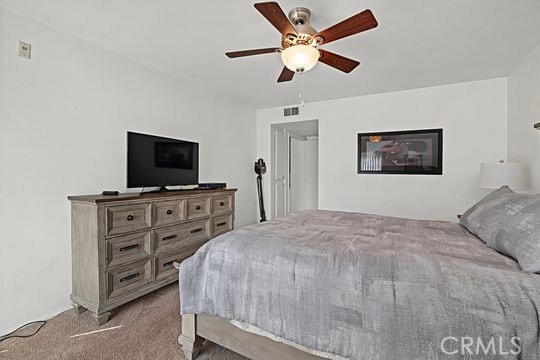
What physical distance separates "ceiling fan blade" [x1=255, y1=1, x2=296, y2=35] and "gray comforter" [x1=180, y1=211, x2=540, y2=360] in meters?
1.36

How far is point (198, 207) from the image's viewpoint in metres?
2.87

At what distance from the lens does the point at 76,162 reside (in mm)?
2309

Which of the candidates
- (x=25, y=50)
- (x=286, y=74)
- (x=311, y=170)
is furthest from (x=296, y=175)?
(x=25, y=50)

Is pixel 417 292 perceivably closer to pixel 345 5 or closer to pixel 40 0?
pixel 345 5

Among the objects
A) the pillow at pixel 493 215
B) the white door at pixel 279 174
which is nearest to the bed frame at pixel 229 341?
the pillow at pixel 493 215

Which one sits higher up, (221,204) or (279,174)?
(279,174)

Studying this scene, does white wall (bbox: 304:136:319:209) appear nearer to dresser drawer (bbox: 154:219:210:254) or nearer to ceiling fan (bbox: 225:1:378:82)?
dresser drawer (bbox: 154:219:210:254)

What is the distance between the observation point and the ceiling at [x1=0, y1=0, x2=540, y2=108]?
1.87 m

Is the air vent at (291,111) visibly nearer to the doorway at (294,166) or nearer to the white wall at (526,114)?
the doorway at (294,166)

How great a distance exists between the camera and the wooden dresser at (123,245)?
198 cm

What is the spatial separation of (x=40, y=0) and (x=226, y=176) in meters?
2.82

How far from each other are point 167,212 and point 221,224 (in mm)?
844

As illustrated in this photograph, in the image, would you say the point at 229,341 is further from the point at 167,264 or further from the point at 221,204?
the point at 221,204

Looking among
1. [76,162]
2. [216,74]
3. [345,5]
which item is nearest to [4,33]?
[76,162]
